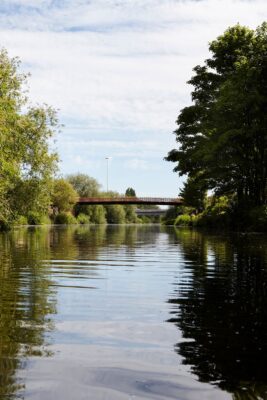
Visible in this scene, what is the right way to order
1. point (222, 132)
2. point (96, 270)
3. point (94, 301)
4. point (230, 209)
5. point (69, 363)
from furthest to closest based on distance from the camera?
point (230, 209) < point (222, 132) < point (96, 270) < point (94, 301) < point (69, 363)

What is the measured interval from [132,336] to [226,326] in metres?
1.60

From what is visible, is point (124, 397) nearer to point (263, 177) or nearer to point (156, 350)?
point (156, 350)

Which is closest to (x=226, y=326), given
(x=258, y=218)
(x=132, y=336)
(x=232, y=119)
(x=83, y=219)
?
(x=132, y=336)

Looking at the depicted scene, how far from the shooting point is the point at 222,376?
546 centimetres

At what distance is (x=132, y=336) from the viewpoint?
7285 millimetres

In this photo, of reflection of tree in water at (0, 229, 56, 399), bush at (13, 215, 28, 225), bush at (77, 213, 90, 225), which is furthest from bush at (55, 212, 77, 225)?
reflection of tree in water at (0, 229, 56, 399)

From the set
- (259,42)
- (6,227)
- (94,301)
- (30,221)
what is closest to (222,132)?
(259,42)

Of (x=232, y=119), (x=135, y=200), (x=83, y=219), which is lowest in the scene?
(x=83, y=219)

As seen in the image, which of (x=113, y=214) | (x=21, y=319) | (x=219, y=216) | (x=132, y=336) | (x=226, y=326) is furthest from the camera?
(x=113, y=214)

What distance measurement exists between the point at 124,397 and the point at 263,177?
40336 mm

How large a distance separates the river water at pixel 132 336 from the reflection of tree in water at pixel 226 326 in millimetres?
15

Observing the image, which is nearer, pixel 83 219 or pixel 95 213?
pixel 83 219

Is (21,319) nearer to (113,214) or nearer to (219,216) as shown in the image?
(219,216)

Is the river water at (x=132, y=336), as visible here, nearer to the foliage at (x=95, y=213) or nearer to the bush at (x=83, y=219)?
the bush at (x=83, y=219)
